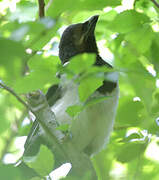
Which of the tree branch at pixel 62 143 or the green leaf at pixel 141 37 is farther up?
the green leaf at pixel 141 37

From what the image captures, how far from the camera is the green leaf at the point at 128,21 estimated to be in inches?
83.1

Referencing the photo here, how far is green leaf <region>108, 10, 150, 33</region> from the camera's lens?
6.93 feet

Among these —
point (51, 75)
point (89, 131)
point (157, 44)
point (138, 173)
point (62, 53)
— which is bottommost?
point (89, 131)

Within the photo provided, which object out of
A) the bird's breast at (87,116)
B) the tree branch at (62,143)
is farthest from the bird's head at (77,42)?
the tree branch at (62,143)

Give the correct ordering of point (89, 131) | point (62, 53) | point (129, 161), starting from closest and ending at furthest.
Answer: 1. point (129, 161)
2. point (89, 131)
3. point (62, 53)

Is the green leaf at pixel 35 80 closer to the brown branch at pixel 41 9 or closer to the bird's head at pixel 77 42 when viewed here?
the brown branch at pixel 41 9

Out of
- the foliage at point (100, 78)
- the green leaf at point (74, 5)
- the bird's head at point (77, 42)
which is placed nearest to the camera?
the foliage at point (100, 78)

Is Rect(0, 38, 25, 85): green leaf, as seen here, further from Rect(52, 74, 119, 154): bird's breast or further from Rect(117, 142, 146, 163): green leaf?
Rect(52, 74, 119, 154): bird's breast

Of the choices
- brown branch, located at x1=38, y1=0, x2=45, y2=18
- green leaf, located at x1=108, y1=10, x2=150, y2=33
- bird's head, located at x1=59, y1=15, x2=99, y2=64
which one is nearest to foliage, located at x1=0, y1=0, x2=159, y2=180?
green leaf, located at x1=108, y1=10, x2=150, y2=33

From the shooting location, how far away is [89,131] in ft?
11.8

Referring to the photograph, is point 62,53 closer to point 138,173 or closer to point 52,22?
point 138,173

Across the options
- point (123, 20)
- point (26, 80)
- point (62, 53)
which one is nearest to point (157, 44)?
point (123, 20)

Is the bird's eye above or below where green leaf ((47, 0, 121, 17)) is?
below

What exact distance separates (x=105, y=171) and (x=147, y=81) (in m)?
0.51
